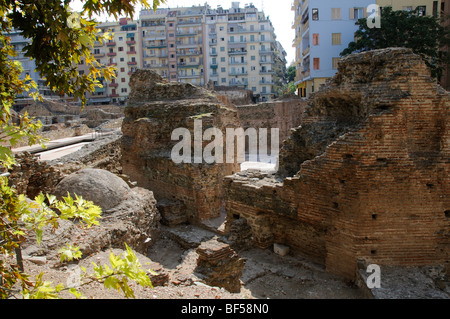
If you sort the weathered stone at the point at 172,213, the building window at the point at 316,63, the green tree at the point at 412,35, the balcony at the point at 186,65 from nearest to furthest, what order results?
the weathered stone at the point at 172,213 → the green tree at the point at 412,35 → the building window at the point at 316,63 → the balcony at the point at 186,65

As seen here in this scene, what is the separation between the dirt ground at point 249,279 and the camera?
5207 mm

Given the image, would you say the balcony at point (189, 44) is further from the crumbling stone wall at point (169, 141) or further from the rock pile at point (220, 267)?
the rock pile at point (220, 267)

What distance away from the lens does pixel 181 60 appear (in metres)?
49.2

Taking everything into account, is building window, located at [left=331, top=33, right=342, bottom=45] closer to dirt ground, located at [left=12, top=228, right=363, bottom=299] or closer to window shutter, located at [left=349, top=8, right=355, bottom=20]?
window shutter, located at [left=349, top=8, right=355, bottom=20]

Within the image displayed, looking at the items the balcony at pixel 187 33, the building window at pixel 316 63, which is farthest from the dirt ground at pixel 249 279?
the balcony at pixel 187 33

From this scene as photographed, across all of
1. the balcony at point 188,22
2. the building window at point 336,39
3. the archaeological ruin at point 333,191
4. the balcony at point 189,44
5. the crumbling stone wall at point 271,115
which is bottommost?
the archaeological ruin at point 333,191

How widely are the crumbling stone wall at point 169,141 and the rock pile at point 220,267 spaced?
4.06m

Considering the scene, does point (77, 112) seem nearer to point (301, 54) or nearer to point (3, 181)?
point (301, 54)

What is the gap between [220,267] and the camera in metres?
6.77

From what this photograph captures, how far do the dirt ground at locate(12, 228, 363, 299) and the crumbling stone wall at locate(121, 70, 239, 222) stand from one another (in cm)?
232
